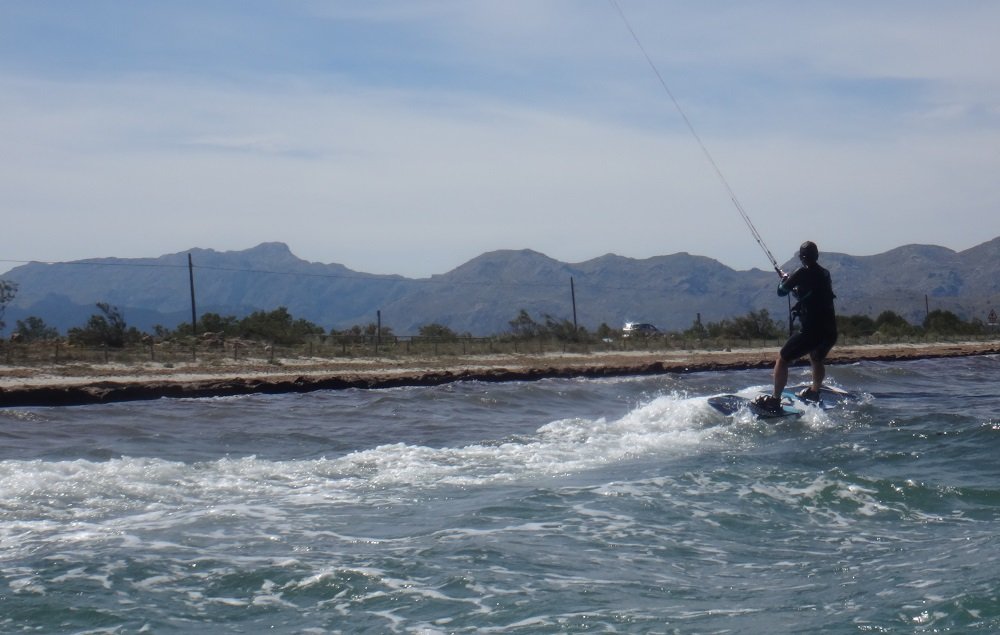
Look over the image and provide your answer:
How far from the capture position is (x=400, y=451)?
1051 cm

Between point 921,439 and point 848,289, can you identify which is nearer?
point 921,439

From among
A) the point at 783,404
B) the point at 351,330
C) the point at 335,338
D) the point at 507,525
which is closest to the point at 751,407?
the point at 783,404

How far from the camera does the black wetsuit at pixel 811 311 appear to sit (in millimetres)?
12303

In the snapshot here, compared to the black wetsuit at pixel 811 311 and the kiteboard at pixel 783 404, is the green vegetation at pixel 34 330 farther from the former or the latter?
the black wetsuit at pixel 811 311

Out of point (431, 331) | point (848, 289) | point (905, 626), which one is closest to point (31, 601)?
point (905, 626)

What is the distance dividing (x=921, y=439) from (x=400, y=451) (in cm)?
504

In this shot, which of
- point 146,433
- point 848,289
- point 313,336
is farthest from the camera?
point 848,289

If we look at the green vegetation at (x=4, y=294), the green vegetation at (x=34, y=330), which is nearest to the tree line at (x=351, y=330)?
the green vegetation at (x=34, y=330)

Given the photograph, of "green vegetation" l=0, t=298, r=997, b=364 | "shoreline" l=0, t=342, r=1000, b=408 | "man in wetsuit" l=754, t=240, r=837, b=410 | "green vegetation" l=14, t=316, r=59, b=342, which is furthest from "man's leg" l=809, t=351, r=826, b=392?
"green vegetation" l=14, t=316, r=59, b=342

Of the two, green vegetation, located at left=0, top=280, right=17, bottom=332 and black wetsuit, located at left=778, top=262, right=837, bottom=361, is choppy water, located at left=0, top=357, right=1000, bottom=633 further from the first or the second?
green vegetation, located at left=0, top=280, right=17, bottom=332

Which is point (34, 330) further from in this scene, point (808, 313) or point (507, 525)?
point (507, 525)

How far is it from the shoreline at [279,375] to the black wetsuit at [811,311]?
852 centimetres

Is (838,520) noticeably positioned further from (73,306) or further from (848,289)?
(73,306)

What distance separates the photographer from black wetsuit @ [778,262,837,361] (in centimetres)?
1230
